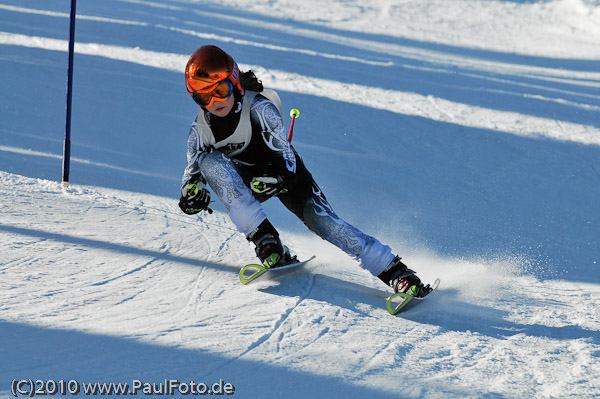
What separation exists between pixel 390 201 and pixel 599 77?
33.6 ft

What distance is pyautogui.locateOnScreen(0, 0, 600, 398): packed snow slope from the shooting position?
278 centimetres

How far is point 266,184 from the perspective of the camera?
3631 mm

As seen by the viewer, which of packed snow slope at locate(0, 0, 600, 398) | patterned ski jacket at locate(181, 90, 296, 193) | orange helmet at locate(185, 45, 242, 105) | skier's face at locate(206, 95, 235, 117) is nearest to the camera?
packed snow slope at locate(0, 0, 600, 398)

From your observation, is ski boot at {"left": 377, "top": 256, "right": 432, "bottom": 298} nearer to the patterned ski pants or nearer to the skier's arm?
the patterned ski pants

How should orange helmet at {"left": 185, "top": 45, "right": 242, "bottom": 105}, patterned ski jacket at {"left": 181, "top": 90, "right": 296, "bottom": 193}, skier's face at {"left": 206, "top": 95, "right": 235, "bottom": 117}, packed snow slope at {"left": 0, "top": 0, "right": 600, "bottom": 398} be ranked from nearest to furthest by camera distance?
1. packed snow slope at {"left": 0, "top": 0, "right": 600, "bottom": 398}
2. orange helmet at {"left": 185, "top": 45, "right": 242, "bottom": 105}
3. skier's face at {"left": 206, "top": 95, "right": 235, "bottom": 117}
4. patterned ski jacket at {"left": 181, "top": 90, "right": 296, "bottom": 193}

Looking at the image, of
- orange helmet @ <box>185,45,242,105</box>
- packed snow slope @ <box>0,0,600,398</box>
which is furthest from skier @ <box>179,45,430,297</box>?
packed snow slope @ <box>0,0,600,398</box>

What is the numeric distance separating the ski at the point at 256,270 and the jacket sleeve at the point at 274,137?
1.74ft

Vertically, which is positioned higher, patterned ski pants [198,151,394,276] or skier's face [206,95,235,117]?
skier's face [206,95,235,117]

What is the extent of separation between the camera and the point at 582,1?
837 inches

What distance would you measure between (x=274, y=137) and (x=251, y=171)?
29 centimetres

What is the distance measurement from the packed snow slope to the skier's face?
967 mm

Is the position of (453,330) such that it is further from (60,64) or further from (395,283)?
(60,64)

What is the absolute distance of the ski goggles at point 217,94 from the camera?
3.52 meters

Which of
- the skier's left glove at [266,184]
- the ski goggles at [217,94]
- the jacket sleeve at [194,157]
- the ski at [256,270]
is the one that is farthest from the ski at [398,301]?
the ski goggles at [217,94]
